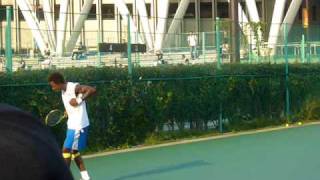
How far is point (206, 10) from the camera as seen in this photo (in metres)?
63.8

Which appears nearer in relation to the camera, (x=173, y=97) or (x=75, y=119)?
(x=75, y=119)

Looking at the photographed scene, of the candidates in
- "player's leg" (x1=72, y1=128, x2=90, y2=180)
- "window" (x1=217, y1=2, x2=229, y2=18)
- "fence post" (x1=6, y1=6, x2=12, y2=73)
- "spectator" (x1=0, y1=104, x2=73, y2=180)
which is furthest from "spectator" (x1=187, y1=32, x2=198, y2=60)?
"window" (x1=217, y1=2, x2=229, y2=18)

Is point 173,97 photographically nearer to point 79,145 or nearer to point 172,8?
point 79,145

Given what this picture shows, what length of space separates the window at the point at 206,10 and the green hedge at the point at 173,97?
4423 cm

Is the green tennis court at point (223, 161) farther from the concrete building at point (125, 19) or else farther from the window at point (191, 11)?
the window at point (191, 11)

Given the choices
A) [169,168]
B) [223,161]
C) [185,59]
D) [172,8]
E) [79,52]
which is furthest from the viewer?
[172,8]

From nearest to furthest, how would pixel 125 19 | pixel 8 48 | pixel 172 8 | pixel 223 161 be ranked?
pixel 223 161, pixel 8 48, pixel 125 19, pixel 172 8

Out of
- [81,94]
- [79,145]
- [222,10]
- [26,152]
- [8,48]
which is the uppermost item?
[222,10]

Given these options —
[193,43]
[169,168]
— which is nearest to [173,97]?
[169,168]

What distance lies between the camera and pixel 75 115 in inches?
371

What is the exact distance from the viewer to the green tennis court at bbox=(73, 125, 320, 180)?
10.2 metres

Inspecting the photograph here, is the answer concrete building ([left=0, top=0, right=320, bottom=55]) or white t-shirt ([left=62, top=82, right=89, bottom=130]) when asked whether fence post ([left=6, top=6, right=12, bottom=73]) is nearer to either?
concrete building ([left=0, top=0, right=320, bottom=55])

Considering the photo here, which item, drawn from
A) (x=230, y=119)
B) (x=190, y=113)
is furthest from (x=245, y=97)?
(x=190, y=113)

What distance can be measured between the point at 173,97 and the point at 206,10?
49.4m
